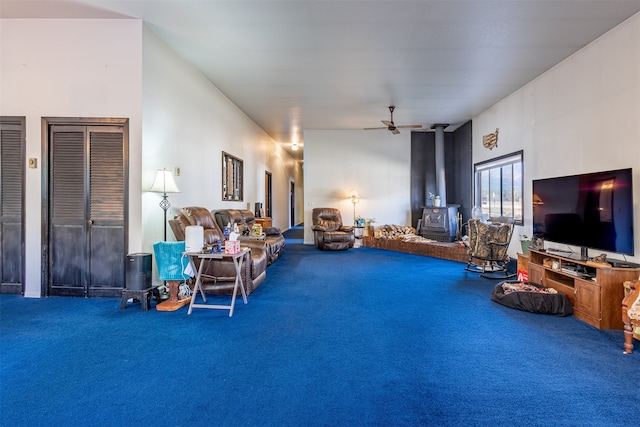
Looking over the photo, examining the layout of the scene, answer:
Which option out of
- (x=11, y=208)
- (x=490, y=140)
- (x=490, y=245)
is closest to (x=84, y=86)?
(x=11, y=208)

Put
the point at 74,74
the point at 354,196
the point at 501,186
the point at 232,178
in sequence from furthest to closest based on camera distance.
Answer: the point at 354,196 < the point at 232,178 < the point at 501,186 < the point at 74,74

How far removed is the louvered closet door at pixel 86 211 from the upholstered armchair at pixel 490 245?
5.09 meters

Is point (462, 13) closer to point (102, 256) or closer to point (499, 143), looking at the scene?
point (499, 143)

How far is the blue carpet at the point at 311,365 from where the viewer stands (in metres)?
1.74

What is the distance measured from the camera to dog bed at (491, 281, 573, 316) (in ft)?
10.8

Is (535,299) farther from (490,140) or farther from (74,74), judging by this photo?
(74,74)

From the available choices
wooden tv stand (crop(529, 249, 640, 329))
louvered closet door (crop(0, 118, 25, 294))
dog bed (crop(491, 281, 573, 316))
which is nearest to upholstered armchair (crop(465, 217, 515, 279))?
wooden tv stand (crop(529, 249, 640, 329))

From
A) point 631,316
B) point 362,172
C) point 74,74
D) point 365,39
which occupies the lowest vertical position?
point 631,316

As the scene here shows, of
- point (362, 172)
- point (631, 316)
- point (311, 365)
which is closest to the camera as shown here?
point (311, 365)

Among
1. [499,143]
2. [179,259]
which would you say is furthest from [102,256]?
[499,143]

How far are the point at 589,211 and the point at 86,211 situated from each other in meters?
5.77

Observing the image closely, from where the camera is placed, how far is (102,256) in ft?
12.3

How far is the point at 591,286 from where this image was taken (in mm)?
3053

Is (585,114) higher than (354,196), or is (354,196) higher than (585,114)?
(585,114)
